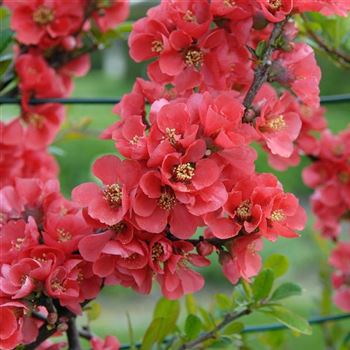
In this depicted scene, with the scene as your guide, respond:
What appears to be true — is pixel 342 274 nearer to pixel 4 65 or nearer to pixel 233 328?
pixel 233 328

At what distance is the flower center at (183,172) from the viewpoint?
2.14 ft

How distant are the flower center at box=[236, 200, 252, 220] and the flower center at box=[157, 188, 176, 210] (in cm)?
6

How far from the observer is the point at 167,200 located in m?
0.67

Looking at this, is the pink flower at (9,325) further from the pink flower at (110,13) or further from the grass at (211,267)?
the pink flower at (110,13)

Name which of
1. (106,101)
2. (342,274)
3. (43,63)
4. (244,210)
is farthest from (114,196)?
(342,274)

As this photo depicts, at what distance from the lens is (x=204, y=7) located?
2.50ft

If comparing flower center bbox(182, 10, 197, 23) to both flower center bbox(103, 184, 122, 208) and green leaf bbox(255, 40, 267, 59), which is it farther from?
flower center bbox(103, 184, 122, 208)

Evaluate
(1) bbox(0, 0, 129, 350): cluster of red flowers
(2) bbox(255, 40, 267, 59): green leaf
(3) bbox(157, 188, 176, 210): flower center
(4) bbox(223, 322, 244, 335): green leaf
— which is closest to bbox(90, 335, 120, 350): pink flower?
(1) bbox(0, 0, 129, 350): cluster of red flowers

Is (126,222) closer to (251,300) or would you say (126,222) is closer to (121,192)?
(121,192)

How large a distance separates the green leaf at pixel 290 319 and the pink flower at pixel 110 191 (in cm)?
23

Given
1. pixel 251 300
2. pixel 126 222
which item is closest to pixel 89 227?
pixel 126 222

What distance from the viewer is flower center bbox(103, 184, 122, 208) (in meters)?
0.68

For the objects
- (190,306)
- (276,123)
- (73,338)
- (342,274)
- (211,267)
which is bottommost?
(211,267)

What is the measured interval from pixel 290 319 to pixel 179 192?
0.75 feet
